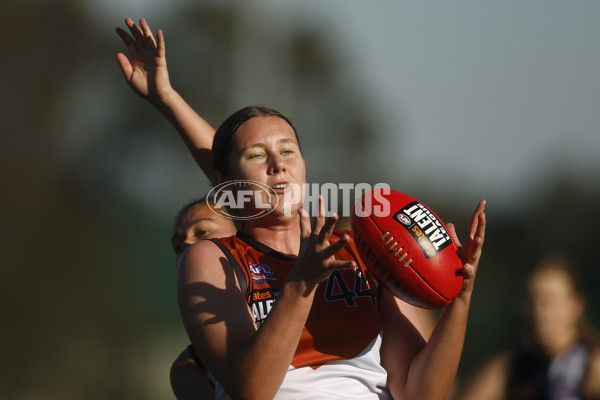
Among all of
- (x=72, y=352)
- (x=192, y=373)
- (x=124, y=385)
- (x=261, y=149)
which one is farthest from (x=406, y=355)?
(x=72, y=352)

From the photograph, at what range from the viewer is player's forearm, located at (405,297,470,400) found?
3.50 metres

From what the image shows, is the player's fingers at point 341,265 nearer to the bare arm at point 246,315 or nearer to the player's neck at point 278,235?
the bare arm at point 246,315

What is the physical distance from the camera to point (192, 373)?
4.65 m

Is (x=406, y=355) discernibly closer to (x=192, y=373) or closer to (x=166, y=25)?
(x=192, y=373)

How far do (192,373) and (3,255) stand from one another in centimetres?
2021

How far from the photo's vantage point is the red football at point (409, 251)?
337 centimetres

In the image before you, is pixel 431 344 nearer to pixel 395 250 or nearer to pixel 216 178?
pixel 395 250

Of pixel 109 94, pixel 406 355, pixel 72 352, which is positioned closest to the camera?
pixel 406 355

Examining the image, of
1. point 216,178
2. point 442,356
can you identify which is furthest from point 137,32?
point 442,356

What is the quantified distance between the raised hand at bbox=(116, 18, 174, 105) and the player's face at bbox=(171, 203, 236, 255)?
2.63ft

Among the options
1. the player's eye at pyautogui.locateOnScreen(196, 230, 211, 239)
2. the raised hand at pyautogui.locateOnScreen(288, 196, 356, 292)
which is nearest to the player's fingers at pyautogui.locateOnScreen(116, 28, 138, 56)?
the player's eye at pyautogui.locateOnScreen(196, 230, 211, 239)

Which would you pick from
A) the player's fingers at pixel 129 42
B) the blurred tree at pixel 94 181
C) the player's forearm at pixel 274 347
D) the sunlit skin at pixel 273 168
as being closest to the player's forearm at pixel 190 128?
the player's fingers at pixel 129 42

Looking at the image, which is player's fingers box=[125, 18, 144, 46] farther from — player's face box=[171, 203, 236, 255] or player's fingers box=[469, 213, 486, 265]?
player's fingers box=[469, 213, 486, 265]

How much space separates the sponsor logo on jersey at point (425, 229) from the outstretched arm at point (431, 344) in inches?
4.5
